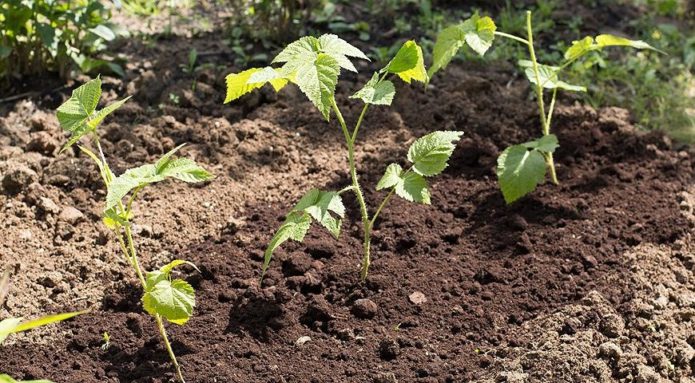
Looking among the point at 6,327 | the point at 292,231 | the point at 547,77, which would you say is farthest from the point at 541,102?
the point at 6,327

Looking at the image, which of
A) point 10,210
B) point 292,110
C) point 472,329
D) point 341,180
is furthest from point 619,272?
point 10,210

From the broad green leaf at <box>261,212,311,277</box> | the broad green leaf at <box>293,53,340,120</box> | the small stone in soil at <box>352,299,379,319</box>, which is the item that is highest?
the broad green leaf at <box>293,53,340,120</box>

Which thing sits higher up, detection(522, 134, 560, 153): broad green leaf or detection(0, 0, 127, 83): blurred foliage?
detection(0, 0, 127, 83): blurred foliage

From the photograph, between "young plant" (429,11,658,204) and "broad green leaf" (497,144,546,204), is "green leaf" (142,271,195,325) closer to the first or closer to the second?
"young plant" (429,11,658,204)

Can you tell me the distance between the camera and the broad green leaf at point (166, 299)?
2.93 m

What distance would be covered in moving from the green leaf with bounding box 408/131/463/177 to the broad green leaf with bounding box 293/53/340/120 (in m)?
0.45

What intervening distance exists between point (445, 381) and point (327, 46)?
114 centimetres

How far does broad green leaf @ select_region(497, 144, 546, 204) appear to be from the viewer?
3.82 m

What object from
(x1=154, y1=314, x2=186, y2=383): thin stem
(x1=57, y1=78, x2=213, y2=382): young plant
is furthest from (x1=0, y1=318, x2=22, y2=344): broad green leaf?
(x1=154, y1=314, x2=186, y2=383): thin stem

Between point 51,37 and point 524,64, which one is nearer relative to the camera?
point 524,64

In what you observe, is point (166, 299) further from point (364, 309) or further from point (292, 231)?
point (364, 309)

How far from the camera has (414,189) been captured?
335 centimetres

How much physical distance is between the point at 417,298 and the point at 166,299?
1.00 metres

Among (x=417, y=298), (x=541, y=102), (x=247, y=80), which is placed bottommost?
(x=417, y=298)
